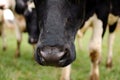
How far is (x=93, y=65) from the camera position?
6.09 meters

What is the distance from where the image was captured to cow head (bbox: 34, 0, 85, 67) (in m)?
3.66

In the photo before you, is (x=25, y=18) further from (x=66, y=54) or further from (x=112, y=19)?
(x=66, y=54)

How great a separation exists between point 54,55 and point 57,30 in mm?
300

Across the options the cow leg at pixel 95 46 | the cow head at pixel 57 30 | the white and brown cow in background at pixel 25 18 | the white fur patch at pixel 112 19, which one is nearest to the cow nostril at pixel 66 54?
the cow head at pixel 57 30

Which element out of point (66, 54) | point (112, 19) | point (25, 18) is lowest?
point (25, 18)

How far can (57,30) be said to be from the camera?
12.5 feet

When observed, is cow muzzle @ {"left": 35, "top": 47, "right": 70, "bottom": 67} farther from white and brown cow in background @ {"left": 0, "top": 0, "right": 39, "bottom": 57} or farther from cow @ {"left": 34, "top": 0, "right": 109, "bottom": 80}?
white and brown cow in background @ {"left": 0, "top": 0, "right": 39, "bottom": 57}

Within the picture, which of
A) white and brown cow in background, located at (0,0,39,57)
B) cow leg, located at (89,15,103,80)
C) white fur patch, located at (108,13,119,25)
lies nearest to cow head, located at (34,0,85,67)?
cow leg, located at (89,15,103,80)

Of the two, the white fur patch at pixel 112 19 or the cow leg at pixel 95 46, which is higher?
the cow leg at pixel 95 46

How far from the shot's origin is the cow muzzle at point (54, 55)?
3623 mm

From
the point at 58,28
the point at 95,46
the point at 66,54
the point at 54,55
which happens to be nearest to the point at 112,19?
the point at 95,46

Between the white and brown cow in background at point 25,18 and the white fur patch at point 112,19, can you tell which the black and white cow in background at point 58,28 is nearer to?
the white fur patch at point 112,19

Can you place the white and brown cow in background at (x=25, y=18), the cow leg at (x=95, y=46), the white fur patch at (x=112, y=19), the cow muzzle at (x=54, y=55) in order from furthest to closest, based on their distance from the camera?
1. the white and brown cow in background at (x=25, y=18)
2. the white fur patch at (x=112, y=19)
3. the cow leg at (x=95, y=46)
4. the cow muzzle at (x=54, y=55)

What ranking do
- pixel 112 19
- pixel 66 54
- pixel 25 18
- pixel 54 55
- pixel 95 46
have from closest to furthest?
pixel 54 55
pixel 66 54
pixel 95 46
pixel 112 19
pixel 25 18
